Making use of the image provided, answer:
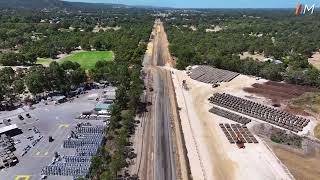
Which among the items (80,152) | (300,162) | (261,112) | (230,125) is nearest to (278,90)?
(261,112)

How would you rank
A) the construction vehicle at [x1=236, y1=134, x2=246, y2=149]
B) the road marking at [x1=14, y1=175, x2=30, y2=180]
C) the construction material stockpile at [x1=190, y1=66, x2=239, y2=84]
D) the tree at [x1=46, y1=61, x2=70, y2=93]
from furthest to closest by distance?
the construction material stockpile at [x1=190, y1=66, x2=239, y2=84] < the tree at [x1=46, y1=61, x2=70, y2=93] < the construction vehicle at [x1=236, y1=134, x2=246, y2=149] < the road marking at [x1=14, y1=175, x2=30, y2=180]

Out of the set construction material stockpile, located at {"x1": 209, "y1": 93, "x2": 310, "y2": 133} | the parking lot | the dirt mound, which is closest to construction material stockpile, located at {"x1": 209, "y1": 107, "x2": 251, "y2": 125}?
construction material stockpile, located at {"x1": 209, "y1": 93, "x2": 310, "y2": 133}

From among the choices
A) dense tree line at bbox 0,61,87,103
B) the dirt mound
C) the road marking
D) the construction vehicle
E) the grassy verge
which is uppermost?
dense tree line at bbox 0,61,87,103

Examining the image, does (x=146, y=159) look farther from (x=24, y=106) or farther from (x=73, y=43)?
(x=73, y=43)

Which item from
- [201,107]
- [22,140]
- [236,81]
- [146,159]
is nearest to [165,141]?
[146,159]

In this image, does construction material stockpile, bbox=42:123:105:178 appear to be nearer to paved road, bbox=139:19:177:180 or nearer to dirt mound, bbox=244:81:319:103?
paved road, bbox=139:19:177:180

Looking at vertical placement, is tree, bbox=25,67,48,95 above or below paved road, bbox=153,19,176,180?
above
